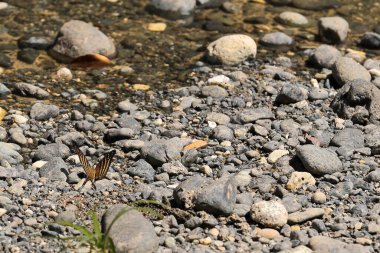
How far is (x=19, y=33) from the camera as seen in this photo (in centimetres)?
799

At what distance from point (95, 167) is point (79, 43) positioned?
2.19 m

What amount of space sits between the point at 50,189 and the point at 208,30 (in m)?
3.34

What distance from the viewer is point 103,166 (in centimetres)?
561

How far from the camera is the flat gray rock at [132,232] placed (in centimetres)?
476

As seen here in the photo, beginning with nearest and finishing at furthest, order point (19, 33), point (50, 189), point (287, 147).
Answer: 1. point (50, 189)
2. point (287, 147)
3. point (19, 33)

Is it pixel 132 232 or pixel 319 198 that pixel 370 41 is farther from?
pixel 132 232

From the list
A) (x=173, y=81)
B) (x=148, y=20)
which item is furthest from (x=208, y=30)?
(x=173, y=81)

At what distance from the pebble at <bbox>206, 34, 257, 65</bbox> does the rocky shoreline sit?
0.01 meters

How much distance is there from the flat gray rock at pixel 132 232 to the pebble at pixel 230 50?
283cm

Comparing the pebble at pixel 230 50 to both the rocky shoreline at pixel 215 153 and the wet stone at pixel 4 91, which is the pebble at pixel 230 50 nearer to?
the rocky shoreline at pixel 215 153

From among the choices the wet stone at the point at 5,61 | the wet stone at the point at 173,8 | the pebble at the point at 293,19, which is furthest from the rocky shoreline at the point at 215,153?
the wet stone at the point at 173,8

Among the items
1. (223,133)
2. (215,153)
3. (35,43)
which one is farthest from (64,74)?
(215,153)

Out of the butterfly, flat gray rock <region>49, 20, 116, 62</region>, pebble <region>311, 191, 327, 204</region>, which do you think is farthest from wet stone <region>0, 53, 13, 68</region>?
pebble <region>311, 191, 327, 204</region>

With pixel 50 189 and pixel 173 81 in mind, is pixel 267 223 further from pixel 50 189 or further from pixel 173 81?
pixel 173 81
